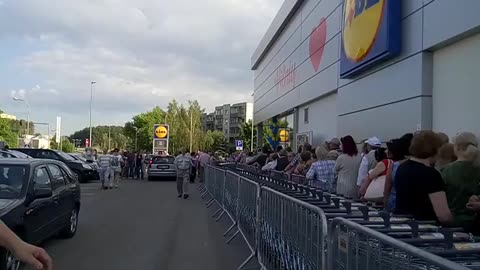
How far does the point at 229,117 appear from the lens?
154000mm

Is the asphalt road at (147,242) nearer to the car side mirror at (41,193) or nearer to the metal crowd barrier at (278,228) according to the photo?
the metal crowd barrier at (278,228)

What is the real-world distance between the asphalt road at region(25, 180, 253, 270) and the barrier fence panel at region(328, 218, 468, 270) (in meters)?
3.99

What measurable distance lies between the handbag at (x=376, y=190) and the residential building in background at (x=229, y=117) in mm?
132562

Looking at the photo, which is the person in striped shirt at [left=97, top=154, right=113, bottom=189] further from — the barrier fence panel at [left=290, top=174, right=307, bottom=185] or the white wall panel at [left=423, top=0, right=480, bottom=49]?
the white wall panel at [left=423, top=0, right=480, bottom=49]

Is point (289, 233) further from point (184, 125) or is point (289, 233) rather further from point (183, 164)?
point (184, 125)

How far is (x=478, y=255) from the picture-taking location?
312 cm

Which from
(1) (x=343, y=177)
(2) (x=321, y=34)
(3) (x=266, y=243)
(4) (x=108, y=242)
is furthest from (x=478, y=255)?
(2) (x=321, y=34)

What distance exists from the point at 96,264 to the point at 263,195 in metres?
2.58

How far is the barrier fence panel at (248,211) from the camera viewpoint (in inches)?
302

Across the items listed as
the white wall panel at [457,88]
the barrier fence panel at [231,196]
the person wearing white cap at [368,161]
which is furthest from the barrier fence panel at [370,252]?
the white wall panel at [457,88]

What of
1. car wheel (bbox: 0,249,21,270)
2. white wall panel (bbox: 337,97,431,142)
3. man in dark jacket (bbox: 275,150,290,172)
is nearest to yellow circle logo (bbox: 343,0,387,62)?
white wall panel (bbox: 337,97,431,142)

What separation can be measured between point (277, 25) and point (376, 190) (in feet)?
92.8

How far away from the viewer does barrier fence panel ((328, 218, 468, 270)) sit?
2.48 metres

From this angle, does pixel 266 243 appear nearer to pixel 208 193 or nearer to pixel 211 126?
pixel 208 193
